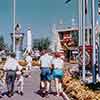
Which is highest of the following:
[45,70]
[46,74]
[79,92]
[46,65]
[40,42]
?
[40,42]

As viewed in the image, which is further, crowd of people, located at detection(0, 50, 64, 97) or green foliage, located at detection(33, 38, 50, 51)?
green foliage, located at detection(33, 38, 50, 51)

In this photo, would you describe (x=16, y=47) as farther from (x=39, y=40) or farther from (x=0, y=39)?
(x=39, y=40)

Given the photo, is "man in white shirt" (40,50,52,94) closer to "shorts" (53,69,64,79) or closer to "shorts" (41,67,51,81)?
"shorts" (41,67,51,81)

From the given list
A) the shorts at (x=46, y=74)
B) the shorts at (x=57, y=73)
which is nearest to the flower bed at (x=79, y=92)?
the shorts at (x=57, y=73)

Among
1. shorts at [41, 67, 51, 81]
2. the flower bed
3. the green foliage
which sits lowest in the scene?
the flower bed

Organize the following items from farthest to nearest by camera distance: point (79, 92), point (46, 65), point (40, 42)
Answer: point (40, 42)
point (46, 65)
point (79, 92)

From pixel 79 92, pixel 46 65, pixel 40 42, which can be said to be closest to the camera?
pixel 79 92

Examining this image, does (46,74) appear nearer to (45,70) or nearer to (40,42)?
(45,70)

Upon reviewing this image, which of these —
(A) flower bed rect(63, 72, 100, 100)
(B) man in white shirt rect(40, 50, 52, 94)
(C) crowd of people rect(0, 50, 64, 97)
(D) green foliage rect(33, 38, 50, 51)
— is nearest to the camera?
(A) flower bed rect(63, 72, 100, 100)

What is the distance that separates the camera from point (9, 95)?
18266 millimetres

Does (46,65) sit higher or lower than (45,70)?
higher

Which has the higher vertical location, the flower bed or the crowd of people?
the crowd of people

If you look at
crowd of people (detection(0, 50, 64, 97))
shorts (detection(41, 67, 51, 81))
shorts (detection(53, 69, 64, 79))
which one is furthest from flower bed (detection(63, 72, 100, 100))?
shorts (detection(41, 67, 51, 81))

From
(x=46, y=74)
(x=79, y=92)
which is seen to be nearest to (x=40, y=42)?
(x=46, y=74)
